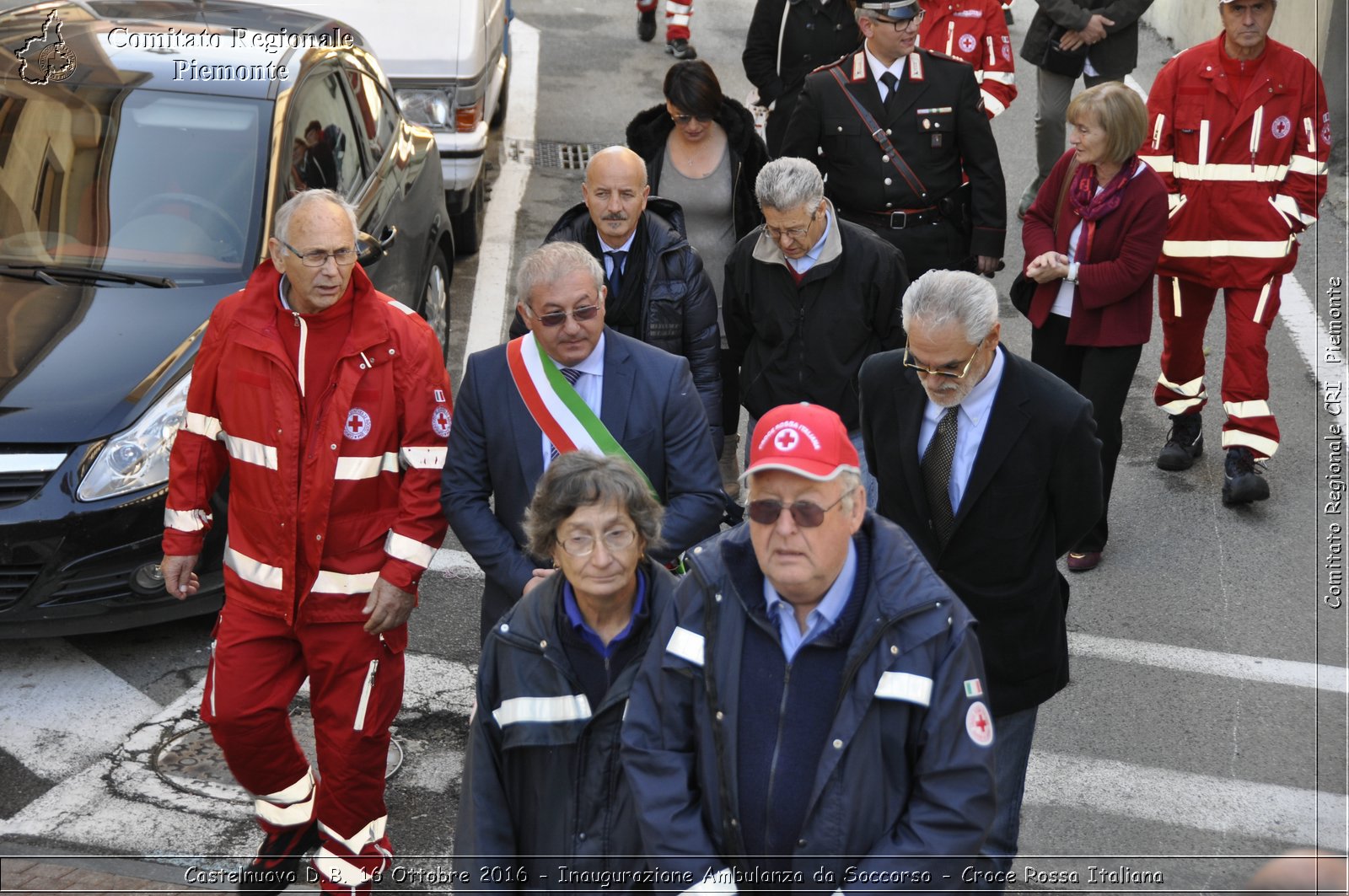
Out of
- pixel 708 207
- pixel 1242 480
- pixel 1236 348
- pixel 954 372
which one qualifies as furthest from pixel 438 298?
pixel 954 372

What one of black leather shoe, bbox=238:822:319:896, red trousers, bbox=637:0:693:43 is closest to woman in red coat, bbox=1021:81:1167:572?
black leather shoe, bbox=238:822:319:896

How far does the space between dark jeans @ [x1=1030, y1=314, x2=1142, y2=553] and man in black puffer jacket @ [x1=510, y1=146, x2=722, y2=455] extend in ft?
5.68

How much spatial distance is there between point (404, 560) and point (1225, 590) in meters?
4.07

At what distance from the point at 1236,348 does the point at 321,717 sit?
499 cm

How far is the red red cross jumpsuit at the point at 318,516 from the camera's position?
4.75 metres

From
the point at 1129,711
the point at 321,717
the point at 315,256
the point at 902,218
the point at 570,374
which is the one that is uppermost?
the point at 315,256

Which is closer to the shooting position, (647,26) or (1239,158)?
(1239,158)

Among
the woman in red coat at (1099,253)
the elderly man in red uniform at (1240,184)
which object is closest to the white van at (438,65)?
the elderly man in red uniform at (1240,184)

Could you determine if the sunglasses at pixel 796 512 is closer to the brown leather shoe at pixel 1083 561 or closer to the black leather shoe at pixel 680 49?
the brown leather shoe at pixel 1083 561

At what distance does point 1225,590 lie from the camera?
712 cm

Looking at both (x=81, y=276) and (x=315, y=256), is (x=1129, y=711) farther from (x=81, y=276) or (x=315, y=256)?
(x=81, y=276)

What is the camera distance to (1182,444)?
822cm

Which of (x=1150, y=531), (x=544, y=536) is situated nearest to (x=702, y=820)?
(x=544, y=536)

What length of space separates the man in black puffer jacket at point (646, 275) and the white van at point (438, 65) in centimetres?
453
